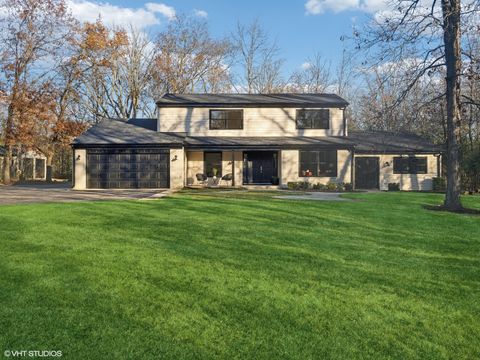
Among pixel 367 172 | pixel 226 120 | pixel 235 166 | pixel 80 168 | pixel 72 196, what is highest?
pixel 226 120

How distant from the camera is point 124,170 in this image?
2131 cm

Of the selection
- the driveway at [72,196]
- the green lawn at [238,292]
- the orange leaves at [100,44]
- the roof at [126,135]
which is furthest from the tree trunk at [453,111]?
the orange leaves at [100,44]

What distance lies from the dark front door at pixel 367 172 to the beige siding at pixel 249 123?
255 centimetres

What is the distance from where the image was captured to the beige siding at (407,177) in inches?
938

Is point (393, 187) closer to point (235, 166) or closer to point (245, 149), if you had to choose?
point (245, 149)

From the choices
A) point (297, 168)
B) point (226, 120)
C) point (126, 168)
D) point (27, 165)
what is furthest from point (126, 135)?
point (27, 165)

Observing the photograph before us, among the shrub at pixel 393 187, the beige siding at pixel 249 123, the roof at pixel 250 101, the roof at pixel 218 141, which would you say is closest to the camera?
the roof at pixel 218 141

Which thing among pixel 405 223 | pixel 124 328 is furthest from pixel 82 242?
pixel 405 223

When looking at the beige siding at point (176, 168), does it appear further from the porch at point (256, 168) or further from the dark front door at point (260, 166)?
the dark front door at point (260, 166)

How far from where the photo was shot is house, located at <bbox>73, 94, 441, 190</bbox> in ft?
69.8

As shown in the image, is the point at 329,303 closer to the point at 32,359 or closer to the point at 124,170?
the point at 32,359

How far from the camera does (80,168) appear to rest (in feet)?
69.4

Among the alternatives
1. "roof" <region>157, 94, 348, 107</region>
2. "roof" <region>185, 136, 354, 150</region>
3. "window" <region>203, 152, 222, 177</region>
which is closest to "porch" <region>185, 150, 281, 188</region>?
"window" <region>203, 152, 222, 177</region>

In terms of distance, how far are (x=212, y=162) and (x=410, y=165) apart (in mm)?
13069
